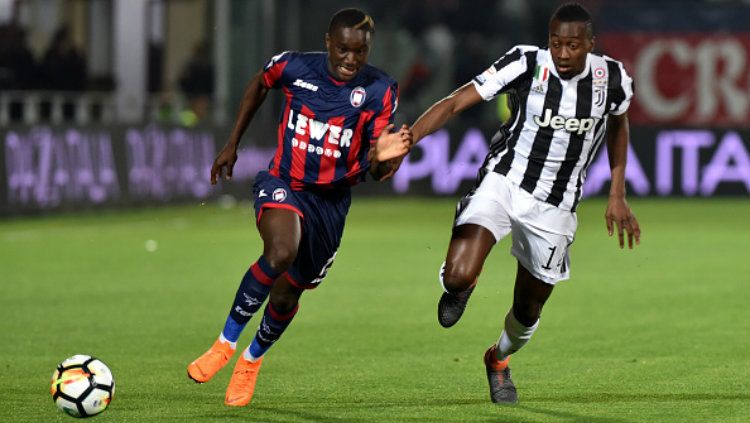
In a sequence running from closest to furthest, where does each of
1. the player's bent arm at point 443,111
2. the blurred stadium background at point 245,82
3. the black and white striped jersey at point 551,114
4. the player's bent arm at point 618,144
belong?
the player's bent arm at point 443,111 < the black and white striped jersey at point 551,114 < the player's bent arm at point 618,144 < the blurred stadium background at point 245,82

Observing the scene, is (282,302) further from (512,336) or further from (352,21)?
(352,21)

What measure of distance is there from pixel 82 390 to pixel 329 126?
193 centimetres

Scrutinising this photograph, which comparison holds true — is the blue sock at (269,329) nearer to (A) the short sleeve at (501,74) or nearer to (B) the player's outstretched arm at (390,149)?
(B) the player's outstretched arm at (390,149)

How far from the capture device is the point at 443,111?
732 cm

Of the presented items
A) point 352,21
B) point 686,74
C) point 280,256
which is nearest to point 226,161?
point 280,256

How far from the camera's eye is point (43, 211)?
1973 cm

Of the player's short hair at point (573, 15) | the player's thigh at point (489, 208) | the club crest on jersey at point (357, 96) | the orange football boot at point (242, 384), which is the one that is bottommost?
the orange football boot at point (242, 384)

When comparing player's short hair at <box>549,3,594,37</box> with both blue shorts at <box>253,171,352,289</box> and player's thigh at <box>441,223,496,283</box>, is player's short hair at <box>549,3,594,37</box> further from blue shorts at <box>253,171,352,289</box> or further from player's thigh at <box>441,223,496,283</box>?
blue shorts at <box>253,171,352,289</box>

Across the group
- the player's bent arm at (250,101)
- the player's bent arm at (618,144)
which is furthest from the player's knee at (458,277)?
the player's bent arm at (250,101)

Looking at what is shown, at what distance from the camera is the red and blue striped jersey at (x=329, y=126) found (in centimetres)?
792

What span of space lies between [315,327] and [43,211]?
9.50 m

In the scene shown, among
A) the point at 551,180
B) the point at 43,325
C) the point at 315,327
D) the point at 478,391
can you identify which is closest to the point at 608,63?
the point at 551,180

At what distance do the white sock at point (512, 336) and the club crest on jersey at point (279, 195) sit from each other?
128cm

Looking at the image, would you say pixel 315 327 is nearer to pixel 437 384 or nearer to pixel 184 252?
pixel 437 384
